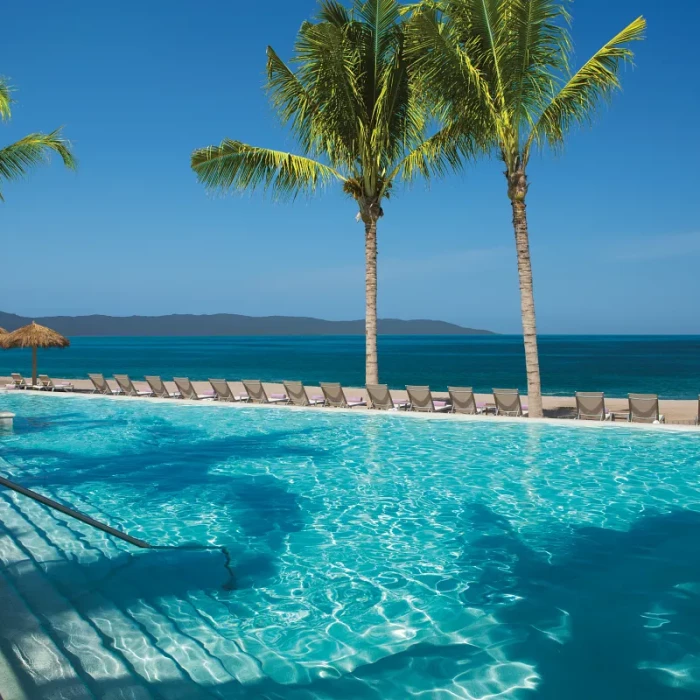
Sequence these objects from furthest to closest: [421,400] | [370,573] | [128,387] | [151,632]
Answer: [128,387] < [421,400] < [370,573] < [151,632]

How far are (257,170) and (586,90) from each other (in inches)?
305

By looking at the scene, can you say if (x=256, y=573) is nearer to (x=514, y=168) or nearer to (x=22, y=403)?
(x=514, y=168)

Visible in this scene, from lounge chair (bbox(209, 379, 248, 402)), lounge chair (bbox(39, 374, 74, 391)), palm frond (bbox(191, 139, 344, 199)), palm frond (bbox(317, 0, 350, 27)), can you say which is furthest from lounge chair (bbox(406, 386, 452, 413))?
lounge chair (bbox(39, 374, 74, 391))

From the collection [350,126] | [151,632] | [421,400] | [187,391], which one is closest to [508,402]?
[421,400]

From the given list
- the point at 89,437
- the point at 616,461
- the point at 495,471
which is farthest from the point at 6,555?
the point at 616,461

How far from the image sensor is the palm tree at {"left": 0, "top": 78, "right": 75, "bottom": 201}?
→ 13023 mm

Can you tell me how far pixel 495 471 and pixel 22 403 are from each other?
45.0 feet

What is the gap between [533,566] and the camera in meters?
5.68

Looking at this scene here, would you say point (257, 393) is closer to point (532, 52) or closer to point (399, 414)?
point (399, 414)

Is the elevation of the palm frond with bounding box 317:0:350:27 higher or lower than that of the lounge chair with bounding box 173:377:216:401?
higher

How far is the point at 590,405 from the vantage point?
43.7 ft

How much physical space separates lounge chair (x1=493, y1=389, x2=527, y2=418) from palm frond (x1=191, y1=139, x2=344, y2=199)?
6659 millimetres

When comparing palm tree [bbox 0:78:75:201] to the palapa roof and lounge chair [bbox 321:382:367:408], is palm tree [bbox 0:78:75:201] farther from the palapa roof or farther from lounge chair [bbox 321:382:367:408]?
the palapa roof

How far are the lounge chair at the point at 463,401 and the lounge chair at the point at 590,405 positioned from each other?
2355mm
